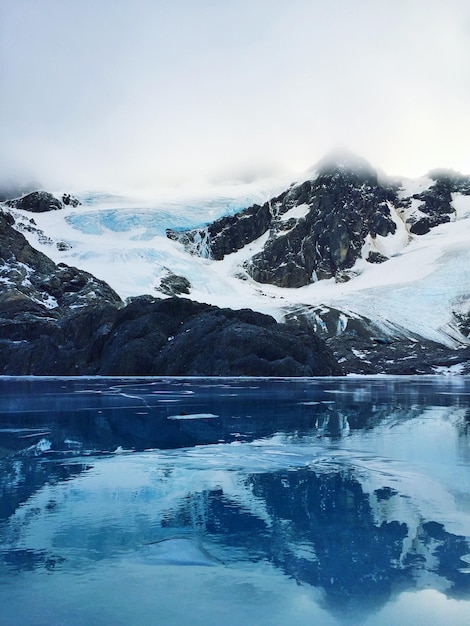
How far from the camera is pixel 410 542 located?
741cm

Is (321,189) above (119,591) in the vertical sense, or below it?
above

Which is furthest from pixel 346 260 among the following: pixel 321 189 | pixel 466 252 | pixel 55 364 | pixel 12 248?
pixel 55 364

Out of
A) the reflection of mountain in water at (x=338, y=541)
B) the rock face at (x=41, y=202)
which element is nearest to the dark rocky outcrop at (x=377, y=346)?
the reflection of mountain in water at (x=338, y=541)

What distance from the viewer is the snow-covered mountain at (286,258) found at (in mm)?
113125

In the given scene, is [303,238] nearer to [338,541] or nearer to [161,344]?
[161,344]

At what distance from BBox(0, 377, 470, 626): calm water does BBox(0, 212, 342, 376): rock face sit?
43.4 meters

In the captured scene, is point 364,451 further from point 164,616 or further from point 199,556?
point 164,616

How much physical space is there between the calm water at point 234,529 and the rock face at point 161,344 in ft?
142

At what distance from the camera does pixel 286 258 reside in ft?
617

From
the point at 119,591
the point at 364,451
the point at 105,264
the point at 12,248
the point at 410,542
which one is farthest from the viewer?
the point at 105,264

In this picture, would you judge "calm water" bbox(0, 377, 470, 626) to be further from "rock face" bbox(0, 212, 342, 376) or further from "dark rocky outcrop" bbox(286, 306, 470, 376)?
"dark rocky outcrop" bbox(286, 306, 470, 376)

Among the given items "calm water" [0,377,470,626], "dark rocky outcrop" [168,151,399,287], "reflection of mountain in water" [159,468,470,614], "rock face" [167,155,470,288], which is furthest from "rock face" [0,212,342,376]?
"dark rocky outcrop" [168,151,399,287]

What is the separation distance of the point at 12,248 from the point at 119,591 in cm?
9994

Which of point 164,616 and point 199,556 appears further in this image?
point 199,556
